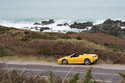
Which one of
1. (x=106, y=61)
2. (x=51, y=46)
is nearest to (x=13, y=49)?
(x=51, y=46)

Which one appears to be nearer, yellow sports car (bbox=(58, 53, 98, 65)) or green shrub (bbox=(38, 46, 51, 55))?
yellow sports car (bbox=(58, 53, 98, 65))

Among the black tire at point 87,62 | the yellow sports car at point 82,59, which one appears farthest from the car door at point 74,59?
the black tire at point 87,62

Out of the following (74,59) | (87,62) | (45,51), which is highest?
(45,51)

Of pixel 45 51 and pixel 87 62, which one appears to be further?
pixel 45 51

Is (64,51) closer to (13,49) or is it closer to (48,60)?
(48,60)

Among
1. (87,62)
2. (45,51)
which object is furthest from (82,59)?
(45,51)

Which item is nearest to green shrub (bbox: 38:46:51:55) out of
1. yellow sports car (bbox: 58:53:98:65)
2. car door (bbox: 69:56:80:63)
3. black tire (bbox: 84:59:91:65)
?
yellow sports car (bbox: 58:53:98:65)

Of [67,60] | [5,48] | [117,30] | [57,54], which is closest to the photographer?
[67,60]

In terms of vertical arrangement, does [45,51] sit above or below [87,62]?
above

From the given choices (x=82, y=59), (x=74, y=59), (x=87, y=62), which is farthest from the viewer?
(x=74, y=59)

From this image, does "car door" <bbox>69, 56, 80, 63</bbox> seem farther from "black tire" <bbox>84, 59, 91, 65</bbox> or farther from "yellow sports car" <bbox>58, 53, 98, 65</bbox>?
"black tire" <bbox>84, 59, 91, 65</bbox>

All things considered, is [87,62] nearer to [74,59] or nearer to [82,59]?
[82,59]

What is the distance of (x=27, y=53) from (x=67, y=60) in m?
6.64

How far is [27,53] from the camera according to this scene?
20.7 meters
